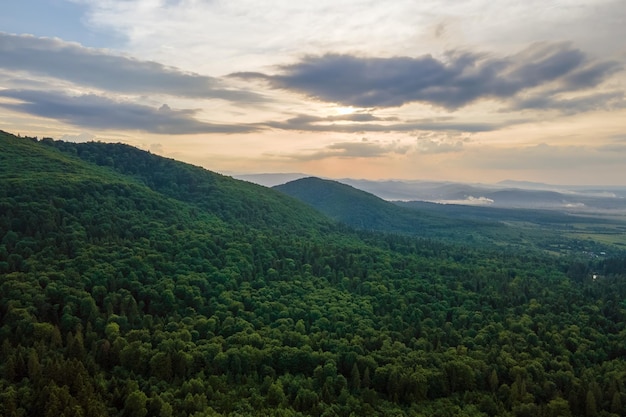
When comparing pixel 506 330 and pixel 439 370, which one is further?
pixel 506 330

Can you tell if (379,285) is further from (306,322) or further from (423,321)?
(306,322)

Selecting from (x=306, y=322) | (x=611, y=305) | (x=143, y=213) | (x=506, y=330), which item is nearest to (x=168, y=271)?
(x=306, y=322)

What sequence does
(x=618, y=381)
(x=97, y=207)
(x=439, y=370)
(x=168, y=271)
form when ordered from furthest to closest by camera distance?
(x=97, y=207) < (x=168, y=271) < (x=439, y=370) < (x=618, y=381)

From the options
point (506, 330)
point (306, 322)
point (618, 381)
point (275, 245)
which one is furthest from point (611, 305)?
point (275, 245)

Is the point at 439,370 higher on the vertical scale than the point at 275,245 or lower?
lower

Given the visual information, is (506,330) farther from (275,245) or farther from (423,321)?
(275,245)

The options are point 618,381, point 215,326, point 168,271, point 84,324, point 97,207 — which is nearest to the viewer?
point 618,381

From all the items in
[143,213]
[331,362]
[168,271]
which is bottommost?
[331,362]
